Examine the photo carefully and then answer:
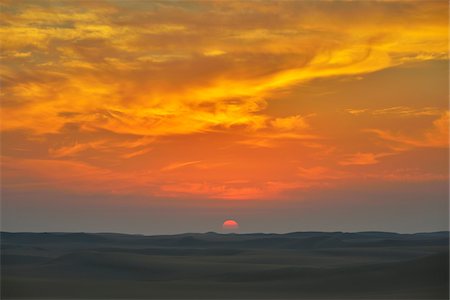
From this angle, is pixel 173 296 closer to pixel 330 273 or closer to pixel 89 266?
pixel 330 273

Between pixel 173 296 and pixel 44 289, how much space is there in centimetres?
912

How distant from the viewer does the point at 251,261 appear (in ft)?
222

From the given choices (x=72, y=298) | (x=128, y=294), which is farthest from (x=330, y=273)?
(x=72, y=298)

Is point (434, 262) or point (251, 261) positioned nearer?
point (434, 262)

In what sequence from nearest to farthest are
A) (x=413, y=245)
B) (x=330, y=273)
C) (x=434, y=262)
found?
(x=434, y=262) → (x=330, y=273) → (x=413, y=245)

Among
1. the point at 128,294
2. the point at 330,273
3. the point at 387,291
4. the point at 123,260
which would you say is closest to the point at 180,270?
the point at 123,260

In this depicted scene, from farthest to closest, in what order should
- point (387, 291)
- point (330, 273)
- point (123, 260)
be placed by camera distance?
point (123, 260) < point (330, 273) < point (387, 291)

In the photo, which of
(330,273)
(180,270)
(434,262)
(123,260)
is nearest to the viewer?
(434,262)

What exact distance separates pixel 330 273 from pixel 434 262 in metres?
7.61

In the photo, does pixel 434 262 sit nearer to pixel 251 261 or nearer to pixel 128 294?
pixel 128 294

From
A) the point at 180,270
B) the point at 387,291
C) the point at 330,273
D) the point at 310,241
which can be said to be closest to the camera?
the point at 387,291

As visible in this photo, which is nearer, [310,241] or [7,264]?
[7,264]

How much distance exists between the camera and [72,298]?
3650cm

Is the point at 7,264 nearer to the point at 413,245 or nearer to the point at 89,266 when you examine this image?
the point at 89,266
